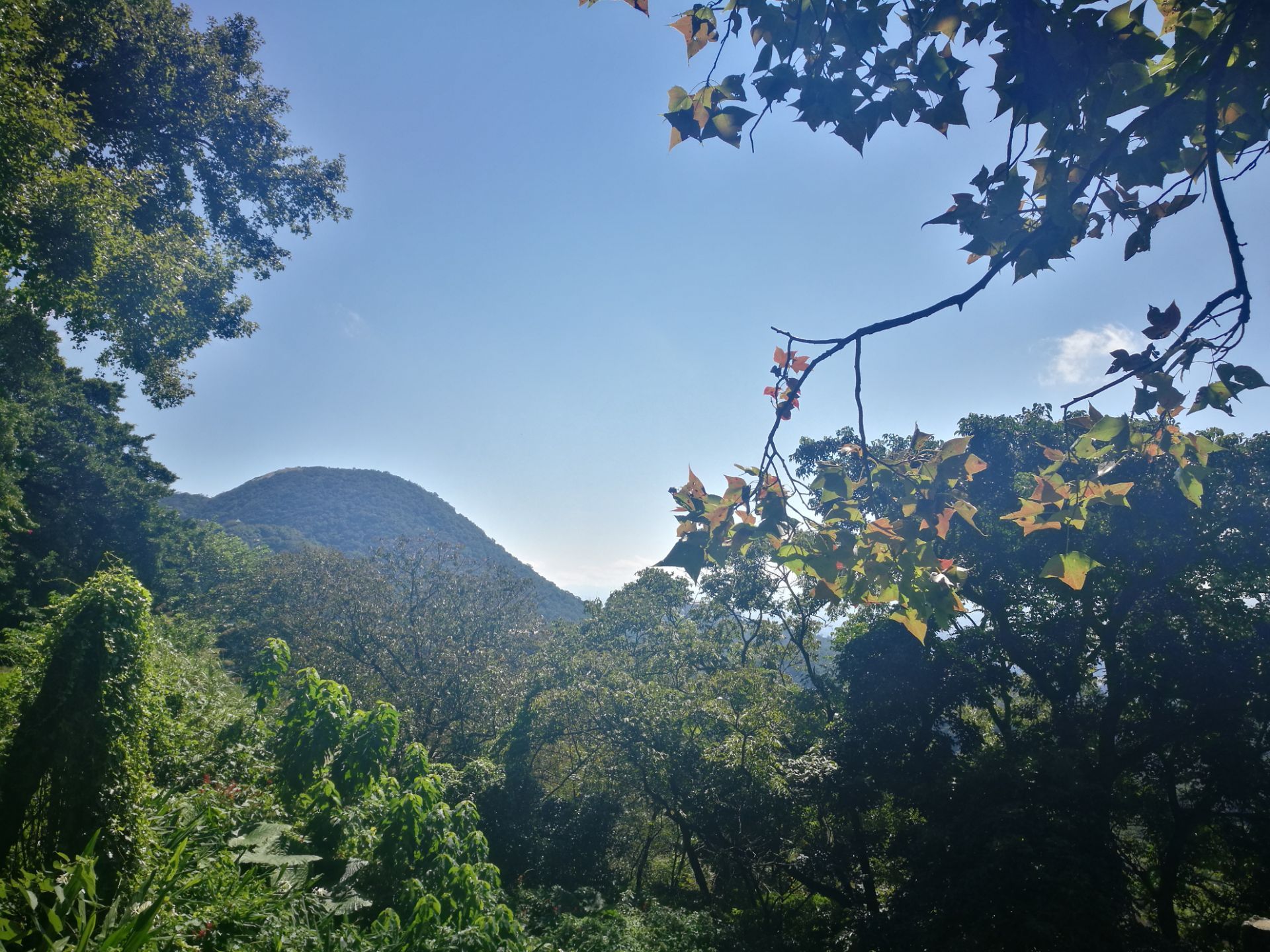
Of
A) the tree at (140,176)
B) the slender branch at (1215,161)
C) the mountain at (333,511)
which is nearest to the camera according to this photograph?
the slender branch at (1215,161)

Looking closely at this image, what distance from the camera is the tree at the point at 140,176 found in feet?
20.6

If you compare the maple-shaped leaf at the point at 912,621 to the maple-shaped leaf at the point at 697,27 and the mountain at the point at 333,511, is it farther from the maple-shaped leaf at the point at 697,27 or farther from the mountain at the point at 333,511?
the mountain at the point at 333,511

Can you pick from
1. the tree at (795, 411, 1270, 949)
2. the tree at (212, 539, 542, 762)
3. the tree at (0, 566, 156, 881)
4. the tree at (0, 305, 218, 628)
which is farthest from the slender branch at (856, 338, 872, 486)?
the tree at (0, 305, 218, 628)

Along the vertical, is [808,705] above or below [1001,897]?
above

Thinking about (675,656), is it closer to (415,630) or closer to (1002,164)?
(415,630)

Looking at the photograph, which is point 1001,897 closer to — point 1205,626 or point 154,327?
point 1205,626

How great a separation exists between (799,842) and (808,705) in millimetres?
2905

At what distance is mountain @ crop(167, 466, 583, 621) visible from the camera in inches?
2366

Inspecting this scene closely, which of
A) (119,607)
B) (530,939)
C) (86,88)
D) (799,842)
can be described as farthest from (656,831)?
(86,88)

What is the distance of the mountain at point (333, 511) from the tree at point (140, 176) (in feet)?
144

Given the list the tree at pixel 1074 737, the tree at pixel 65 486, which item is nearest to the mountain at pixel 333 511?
the tree at pixel 65 486

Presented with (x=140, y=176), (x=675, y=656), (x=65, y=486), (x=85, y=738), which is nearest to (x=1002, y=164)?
(x=85, y=738)

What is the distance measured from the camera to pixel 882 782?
34.5ft

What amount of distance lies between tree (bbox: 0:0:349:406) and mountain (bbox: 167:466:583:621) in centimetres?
4381
